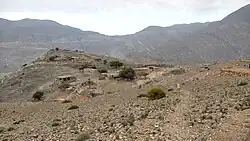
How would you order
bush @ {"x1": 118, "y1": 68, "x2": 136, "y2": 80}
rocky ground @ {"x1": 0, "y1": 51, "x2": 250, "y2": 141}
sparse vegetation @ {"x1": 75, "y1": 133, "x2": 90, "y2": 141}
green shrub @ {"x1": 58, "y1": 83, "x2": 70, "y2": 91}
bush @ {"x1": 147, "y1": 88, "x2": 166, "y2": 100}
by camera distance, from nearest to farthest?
rocky ground @ {"x1": 0, "y1": 51, "x2": 250, "y2": 141}, sparse vegetation @ {"x1": 75, "y1": 133, "x2": 90, "y2": 141}, bush @ {"x1": 147, "y1": 88, "x2": 166, "y2": 100}, green shrub @ {"x1": 58, "y1": 83, "x2": 70, "y2": 91}, bush @ {"x1": 118, "y1": 68, "x2": 136, "y2": 80}

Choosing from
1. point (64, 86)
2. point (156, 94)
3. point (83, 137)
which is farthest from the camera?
point (64, 86)

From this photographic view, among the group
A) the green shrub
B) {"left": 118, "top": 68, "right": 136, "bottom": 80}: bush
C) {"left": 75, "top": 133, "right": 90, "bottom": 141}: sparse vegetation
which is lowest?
the green shrub

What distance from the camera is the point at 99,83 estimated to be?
5122cm

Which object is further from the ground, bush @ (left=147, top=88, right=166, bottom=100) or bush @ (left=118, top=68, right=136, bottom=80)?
bush @ (left=147, top=88, right=166, bottom=100)

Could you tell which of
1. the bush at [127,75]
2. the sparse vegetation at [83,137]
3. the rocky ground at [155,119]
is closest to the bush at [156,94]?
the rocky ground at [155,119]

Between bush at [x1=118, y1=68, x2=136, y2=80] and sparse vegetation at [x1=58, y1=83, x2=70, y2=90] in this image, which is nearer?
sparse vegetation at [x1=58, y1=83, x2=70, y2=90]

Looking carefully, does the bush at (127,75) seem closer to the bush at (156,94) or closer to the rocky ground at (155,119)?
the rocky ground at (155,119)

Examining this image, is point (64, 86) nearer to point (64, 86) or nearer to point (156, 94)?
point (64, 86)

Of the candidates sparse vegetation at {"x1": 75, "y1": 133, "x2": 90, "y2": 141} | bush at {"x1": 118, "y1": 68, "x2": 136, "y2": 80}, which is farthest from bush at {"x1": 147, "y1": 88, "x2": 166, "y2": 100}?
bush at {"x1": 118, "y1": 68, "x2": 136, "y2": 80}

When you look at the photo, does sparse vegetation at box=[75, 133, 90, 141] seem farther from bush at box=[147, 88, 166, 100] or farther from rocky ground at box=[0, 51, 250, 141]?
bush at box=[147, 88, 166, 100]

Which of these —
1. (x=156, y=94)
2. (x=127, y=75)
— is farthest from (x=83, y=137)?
(x=127, y=75)

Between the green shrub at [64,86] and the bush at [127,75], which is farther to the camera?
the bush at [127,75]

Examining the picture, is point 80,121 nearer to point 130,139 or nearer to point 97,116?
point 97,116

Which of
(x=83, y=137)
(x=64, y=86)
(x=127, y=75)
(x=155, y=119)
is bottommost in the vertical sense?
(x=64, y=86)
